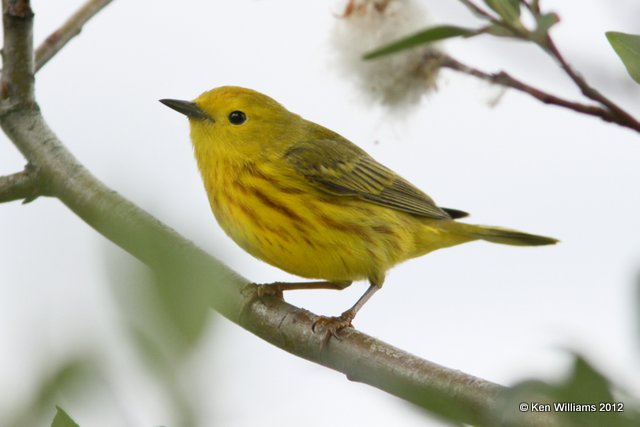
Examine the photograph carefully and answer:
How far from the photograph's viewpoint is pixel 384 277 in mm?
4449

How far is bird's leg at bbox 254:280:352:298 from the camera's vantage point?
11.7 ft

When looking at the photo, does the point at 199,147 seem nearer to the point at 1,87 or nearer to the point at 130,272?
the point at 1,87

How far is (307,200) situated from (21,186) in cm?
148

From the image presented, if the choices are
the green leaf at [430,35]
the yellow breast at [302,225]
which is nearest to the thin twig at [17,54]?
the yellow breast at [302,225]

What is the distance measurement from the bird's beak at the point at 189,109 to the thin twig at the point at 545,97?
2829mm

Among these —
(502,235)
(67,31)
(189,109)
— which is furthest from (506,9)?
(502,235)

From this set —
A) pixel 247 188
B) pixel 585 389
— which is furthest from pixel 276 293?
pixel 585 389

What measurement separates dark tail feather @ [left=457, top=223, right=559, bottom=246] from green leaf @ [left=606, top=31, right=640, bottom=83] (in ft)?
11.6

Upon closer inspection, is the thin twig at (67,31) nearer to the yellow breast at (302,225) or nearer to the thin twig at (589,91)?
the yellow breast at (302,225)

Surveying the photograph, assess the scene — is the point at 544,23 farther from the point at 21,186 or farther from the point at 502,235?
the point at 502,235

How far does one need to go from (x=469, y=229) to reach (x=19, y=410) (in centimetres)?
393

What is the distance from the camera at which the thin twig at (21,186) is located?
11.2ft

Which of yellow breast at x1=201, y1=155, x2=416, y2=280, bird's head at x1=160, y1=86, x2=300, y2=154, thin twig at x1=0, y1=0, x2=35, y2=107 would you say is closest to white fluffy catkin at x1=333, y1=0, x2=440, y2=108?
thin twig at x1=0, y1=0, x2=35, y2=107

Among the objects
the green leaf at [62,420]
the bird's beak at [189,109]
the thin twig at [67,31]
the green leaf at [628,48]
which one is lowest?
the green leaf at [62,420]
